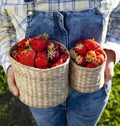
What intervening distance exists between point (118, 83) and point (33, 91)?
1.84 m

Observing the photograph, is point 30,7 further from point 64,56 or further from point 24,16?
point 64,56

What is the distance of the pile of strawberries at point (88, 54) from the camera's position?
156 cm

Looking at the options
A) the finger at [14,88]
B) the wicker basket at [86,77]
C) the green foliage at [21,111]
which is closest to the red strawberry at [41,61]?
the wicker basket at [86,77]

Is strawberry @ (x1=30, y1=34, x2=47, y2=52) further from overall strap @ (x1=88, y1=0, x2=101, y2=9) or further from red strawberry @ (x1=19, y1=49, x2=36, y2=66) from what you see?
overall strap @ (x1=88, y1=0, x2=101, y2=9)

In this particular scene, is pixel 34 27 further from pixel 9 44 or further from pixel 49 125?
pixel 49 125

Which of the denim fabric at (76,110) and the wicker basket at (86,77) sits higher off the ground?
the wicker basket at (86,77)

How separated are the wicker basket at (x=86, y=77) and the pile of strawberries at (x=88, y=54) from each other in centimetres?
2

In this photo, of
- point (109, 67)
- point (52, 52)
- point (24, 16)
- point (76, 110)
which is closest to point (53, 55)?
point (52, 52)

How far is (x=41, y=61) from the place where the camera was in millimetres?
1489

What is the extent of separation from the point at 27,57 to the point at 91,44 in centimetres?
28

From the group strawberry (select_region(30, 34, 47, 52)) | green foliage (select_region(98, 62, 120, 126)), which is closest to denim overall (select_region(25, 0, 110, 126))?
strawberry (select_region(30, 34, 47, 52))

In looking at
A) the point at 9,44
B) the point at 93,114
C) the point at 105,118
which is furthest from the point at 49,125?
the point at 105,118

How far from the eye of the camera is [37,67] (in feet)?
4.98

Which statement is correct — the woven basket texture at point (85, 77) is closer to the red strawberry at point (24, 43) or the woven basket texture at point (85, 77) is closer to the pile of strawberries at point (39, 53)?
the pile of strawberries at point (39, 53)
